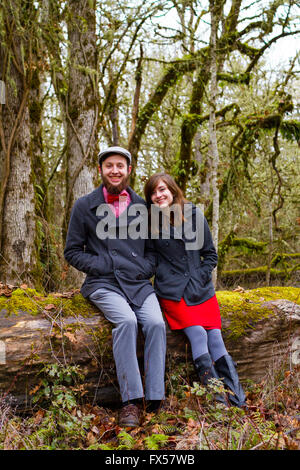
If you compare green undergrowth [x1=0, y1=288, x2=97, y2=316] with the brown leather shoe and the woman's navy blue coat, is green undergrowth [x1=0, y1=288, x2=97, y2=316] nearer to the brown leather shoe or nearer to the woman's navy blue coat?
the woman's navy blue coat

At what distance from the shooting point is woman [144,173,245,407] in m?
3.86

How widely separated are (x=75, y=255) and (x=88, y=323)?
677 mm

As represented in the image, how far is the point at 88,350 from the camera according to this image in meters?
3.77

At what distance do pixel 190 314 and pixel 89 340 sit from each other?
101 cm

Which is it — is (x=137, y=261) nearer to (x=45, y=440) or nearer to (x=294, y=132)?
(x=45, y=440)

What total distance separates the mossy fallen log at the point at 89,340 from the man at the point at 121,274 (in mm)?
277

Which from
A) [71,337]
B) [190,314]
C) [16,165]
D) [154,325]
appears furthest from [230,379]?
[16,165]

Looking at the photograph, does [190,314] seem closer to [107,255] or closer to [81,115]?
[107,255]

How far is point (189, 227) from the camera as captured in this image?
4301 millimetres

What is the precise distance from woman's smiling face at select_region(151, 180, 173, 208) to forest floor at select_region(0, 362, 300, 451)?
5.90 ft

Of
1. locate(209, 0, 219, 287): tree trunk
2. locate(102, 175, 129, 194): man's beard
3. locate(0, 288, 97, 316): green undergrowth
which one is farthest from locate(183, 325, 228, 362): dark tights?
locate(209, 0, 219, 287): tree trunk
